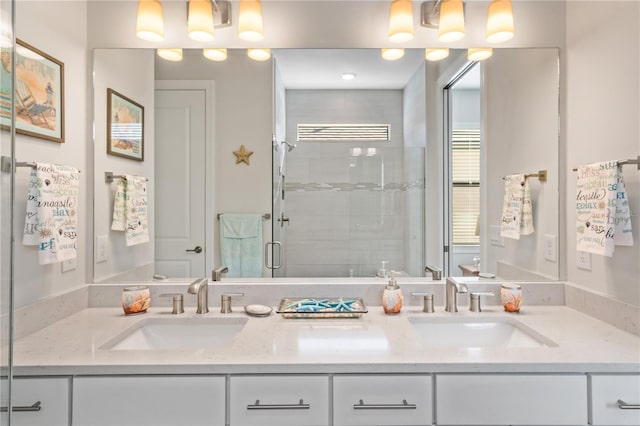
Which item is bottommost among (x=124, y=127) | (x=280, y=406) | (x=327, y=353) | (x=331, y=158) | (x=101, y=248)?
(x=280, y=406)

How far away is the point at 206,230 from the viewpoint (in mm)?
1825

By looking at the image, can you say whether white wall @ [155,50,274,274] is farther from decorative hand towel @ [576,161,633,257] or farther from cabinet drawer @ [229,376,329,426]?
decorative hand towel @ [576,161,633,257]

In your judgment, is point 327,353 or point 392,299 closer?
point 327,353

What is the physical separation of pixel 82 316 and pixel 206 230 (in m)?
0.60

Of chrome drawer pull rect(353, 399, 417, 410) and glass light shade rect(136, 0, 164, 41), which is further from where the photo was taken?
glass light shade rect(136, 0, 164, 41)

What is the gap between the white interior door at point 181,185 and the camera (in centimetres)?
179

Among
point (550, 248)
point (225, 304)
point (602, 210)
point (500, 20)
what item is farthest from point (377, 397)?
point (500, 20)

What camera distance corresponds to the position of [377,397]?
112cm

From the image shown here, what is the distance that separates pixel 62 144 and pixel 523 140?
2014mm

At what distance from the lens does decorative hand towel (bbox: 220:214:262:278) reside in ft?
5.98

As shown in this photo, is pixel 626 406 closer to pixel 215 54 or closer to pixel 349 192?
pixel 349 192

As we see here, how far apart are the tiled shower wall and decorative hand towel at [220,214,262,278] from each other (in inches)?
5.4

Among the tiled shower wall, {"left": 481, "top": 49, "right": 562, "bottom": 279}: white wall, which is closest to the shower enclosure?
the tiled shower wall

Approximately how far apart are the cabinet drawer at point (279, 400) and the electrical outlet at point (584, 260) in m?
1.22
